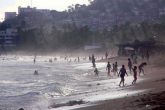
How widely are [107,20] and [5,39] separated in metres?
52.3

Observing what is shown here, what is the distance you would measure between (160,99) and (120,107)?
1.29m

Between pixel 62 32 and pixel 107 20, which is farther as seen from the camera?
pixel 107 20

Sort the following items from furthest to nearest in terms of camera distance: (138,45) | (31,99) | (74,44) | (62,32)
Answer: (62,32) → (74,44) → (138,45) → (31,99)

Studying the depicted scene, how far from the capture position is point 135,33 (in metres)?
112

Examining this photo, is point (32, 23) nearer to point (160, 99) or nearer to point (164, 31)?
point (164, 31)

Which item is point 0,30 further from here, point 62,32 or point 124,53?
point 124,53

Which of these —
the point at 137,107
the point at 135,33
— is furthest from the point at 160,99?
the point at 135,33

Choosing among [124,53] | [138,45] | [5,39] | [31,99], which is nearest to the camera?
[31,99]

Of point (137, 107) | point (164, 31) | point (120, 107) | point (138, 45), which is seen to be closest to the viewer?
point (137, 107)

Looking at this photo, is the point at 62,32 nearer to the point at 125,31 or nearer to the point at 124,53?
the point at 125,31

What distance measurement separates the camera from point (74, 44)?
139 metres

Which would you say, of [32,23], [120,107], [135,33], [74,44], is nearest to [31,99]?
[120,107]

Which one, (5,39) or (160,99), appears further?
(5,39)

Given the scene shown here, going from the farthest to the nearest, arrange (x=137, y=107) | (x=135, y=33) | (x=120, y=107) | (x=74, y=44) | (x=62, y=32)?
1. (x=62, y=32)
2. (x=74, y=44)
3. (x=135, y=33)
4. (x=120, y=107)
5. (x=137, y=107)
